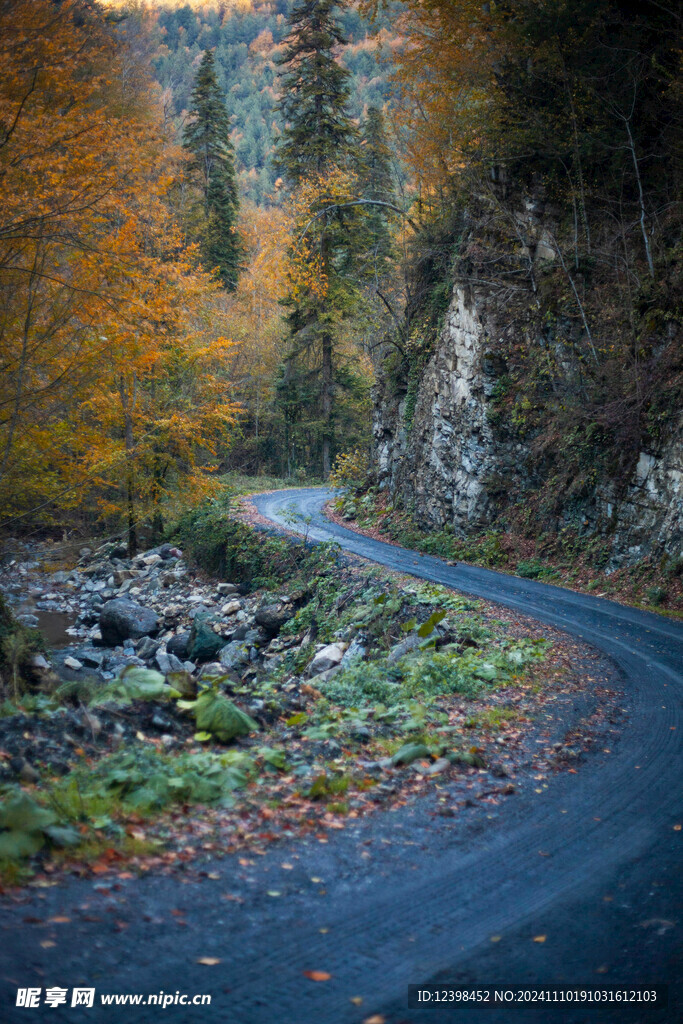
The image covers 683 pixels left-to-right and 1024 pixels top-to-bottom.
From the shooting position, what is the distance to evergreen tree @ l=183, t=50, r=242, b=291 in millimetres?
41312

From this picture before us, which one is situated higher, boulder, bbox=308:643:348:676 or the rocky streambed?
boulder, bbox=308:643:348:676

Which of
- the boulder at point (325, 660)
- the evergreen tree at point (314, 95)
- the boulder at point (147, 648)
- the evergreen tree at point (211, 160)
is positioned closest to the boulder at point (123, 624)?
the boulder at point (147, 648)

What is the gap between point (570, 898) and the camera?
3.41m

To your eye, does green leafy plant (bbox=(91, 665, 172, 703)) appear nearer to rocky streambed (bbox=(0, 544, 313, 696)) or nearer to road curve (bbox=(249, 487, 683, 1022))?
road curve (bbox=(249, 487, 683, 1022))

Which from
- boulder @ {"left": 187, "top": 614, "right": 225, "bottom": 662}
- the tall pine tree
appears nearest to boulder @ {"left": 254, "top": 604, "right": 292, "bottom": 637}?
boulder @ {"left": 187, "top": 614, "right": 225, "bottom": 662}

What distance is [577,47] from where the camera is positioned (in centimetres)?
1590

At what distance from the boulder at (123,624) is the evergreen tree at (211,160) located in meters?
31.1

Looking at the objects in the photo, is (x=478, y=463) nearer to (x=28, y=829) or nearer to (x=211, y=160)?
(x=28, y=829)

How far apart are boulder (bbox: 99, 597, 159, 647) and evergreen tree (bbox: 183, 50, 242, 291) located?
31.1 meters

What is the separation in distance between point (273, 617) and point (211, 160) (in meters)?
38.3

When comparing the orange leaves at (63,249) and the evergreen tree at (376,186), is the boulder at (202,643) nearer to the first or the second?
the orange leaves at (63,249)

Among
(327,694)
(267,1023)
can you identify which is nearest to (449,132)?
(327,694)

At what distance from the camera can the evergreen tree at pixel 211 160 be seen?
4131cm

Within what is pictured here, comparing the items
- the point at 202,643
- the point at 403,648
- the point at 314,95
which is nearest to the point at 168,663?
the point at 202,643
